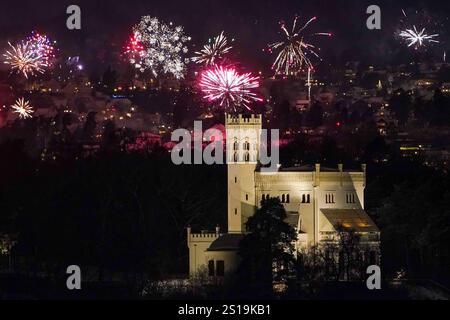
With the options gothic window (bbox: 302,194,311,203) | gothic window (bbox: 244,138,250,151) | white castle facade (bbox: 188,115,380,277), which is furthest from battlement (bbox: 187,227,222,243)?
gothic window (bbox: 302,194,311,203)

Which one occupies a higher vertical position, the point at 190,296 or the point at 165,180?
the point at 165,180

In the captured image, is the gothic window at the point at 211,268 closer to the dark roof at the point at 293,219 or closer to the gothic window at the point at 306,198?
the dark roof at the point at 293,219

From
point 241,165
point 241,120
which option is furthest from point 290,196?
point 241,120

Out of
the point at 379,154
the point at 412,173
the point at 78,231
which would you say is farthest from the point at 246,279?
the point at 379,154

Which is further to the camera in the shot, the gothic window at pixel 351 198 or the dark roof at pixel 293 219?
the gothic window at pixel 351 198

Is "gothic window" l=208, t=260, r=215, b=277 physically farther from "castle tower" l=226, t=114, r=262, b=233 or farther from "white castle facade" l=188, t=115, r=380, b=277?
"castle tower" l=226, t=114, r=262, b=233

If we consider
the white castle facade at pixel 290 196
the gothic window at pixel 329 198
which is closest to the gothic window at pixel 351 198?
the white castle facade at pixel 290 196
